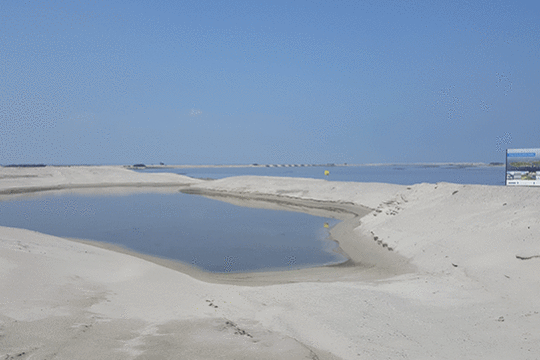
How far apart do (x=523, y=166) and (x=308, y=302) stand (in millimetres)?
13030

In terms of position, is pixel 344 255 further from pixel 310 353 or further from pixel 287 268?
pixel 310 353

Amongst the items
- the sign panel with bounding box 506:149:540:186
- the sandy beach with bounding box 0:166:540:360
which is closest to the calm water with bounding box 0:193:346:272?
the sandy beach with bounding box 0:166:540:360

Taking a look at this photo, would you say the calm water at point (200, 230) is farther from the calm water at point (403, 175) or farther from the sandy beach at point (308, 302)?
the calm water at point (403, 175)

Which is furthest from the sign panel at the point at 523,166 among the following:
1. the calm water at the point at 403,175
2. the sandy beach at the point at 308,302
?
the calm water at the point at 403,175

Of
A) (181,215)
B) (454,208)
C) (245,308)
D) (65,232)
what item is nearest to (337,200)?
(181,215)

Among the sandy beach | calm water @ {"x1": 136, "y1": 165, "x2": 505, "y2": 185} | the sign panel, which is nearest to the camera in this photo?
the sandy beach

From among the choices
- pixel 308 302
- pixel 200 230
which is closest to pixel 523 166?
pixel 308 302

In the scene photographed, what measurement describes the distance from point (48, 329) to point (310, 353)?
11.0 feet

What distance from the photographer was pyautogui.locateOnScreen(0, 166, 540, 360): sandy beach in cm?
490

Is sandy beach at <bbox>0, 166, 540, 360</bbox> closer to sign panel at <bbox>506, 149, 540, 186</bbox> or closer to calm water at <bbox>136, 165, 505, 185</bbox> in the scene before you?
sign panel at <bbox>506, 149, 540, 186</bbox>

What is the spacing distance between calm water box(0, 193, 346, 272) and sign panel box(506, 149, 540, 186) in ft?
25.7

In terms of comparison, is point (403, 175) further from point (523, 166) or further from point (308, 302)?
point (308, 302)

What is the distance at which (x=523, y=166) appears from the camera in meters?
15.4

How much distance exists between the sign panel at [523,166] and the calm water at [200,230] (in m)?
7.83
